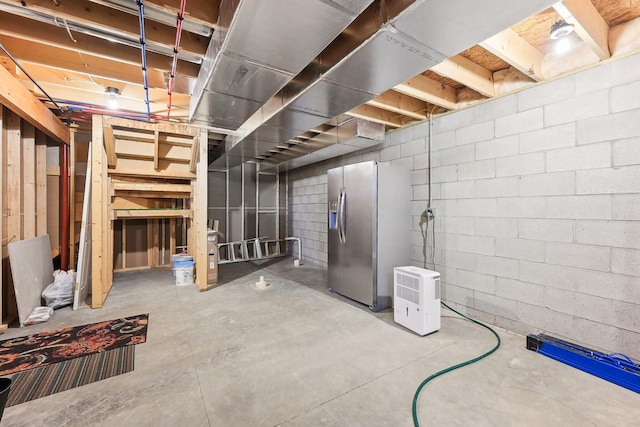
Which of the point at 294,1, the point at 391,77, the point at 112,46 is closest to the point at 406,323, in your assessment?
the point at 391,77

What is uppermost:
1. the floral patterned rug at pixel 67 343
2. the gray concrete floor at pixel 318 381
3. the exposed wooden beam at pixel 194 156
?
the exposed wooden beam at pixel 194 156

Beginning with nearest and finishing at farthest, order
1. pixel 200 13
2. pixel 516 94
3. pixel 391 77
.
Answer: pixel 200 13 < pixel 391 77 < pixel 516 94

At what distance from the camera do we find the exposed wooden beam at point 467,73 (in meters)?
2.42

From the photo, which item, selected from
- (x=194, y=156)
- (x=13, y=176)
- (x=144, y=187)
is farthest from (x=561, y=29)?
(x=13, y=176)

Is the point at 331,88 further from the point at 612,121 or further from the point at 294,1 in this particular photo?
the point at 612,121

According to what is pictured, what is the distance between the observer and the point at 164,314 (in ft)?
10.3

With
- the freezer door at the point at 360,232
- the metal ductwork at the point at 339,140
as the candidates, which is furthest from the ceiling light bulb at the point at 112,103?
the freezer door at the point at 360,232

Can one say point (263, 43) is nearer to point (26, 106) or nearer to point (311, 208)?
point (26, 106)

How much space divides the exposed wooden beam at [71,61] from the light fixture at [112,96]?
533 mm

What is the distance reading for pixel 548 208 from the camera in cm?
246

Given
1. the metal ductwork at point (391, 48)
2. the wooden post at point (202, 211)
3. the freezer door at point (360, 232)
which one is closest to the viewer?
the metal ductwork at point (391, 48)

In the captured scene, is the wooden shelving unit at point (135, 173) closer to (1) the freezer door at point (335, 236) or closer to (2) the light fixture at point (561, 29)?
(1) the freezer door at point (335, 236)

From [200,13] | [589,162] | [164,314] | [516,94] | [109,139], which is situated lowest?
[164,314]

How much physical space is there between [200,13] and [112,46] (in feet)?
3.70
